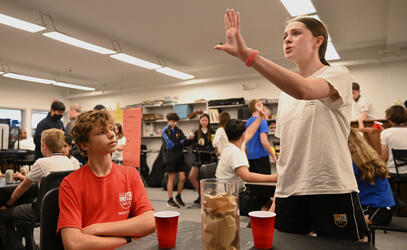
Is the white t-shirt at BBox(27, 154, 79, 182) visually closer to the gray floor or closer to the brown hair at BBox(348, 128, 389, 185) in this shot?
the gray floor

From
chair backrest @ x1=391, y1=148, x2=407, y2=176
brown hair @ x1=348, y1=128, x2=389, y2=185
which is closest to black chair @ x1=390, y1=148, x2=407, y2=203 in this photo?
chair backrest @ x1=391, y1=148, x2=407, y2=176

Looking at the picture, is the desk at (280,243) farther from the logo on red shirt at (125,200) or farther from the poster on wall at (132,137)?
the poster on wall at (132,137)

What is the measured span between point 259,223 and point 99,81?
1000 centimetres

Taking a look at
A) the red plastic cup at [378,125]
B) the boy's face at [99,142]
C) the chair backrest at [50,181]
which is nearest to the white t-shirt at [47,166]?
the chair backrest at [50,181]

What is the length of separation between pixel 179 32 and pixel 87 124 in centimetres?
450

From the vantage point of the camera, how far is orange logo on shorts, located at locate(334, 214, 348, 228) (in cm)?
109

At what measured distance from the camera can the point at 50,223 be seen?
1221mm

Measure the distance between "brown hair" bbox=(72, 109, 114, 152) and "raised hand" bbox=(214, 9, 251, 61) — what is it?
2.52 ft

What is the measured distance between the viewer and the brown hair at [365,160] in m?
2.22

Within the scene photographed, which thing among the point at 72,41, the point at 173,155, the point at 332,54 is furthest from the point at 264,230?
the point at 332,54

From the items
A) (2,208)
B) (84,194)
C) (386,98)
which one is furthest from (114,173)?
(386,98)

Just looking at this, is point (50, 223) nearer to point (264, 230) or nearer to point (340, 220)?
point (264, 230)

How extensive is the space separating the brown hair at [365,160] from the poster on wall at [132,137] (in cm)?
556

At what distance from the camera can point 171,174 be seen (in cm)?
525
